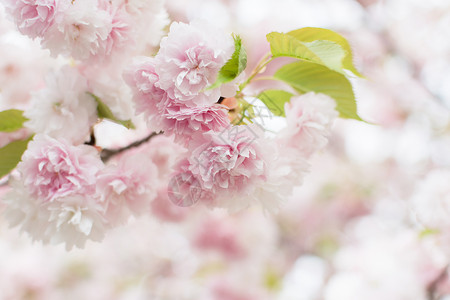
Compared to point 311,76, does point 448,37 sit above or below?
below

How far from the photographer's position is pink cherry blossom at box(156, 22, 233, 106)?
0.54 meters

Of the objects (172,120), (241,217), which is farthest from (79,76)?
(241,217)

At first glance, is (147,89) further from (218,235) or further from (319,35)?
(218,235)

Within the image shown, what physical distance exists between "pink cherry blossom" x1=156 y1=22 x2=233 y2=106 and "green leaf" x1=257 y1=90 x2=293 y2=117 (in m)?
0.19

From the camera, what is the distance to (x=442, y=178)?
1323mm

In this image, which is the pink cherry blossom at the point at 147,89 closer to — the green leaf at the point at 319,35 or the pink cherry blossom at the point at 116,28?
the pink cherry blossom at the point at 116,28

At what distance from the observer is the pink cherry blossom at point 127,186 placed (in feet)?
2.18

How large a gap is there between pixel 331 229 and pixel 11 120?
8.10 feet

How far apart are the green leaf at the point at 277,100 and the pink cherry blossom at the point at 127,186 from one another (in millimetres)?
211

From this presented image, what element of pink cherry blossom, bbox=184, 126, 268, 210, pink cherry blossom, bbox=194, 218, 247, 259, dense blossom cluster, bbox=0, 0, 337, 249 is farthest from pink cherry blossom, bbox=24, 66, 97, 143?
pink cherry blossom, bbox=194, 218, 247, 259

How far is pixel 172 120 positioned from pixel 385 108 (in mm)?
2596

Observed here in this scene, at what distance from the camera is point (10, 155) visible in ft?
2.40

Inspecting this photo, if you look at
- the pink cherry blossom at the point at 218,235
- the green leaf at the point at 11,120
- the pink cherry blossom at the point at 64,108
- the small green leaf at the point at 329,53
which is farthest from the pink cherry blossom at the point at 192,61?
the pink cherry blossom at the point at 218,235

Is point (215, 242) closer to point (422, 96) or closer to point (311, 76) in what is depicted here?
point (311, 76)
